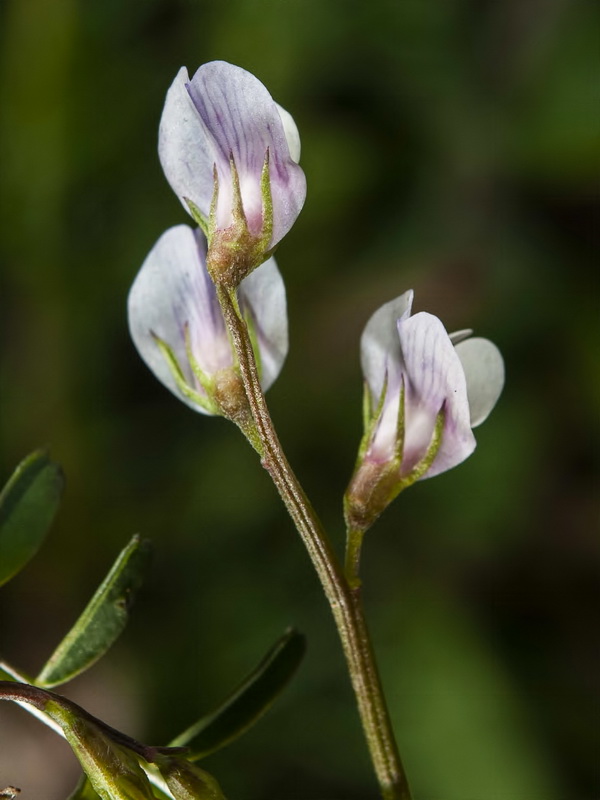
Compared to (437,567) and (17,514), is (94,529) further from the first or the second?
(17,514)

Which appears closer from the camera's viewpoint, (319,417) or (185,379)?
Answer: (185,379)

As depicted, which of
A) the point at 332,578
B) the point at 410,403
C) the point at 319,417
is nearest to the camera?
the point at 332,578

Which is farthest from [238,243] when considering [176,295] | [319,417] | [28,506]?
[319,417]

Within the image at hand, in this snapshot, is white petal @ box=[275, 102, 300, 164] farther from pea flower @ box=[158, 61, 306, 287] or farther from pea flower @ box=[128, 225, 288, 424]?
pea flower @ box=[128, 225, 288, 424]

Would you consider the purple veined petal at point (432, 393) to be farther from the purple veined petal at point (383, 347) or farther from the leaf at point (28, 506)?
the leaf at point (28, 506)

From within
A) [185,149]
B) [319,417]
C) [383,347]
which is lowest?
[319,417]

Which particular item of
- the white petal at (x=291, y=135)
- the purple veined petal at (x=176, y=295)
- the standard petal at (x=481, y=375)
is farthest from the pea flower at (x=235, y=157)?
the standard petal at (x=481, y=375)

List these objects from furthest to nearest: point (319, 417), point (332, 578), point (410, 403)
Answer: point (319, 417)
point (410, 403)
point (332, 578)

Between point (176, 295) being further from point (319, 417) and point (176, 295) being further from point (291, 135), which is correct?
point (319, 417)

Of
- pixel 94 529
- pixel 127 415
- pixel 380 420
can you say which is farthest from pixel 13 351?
pixel 380 420
